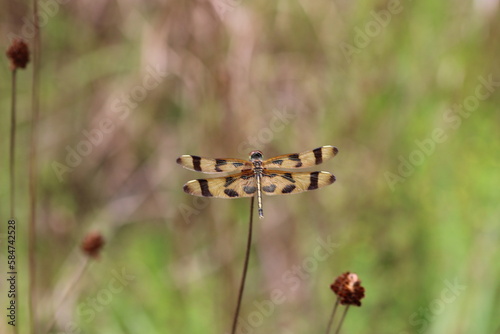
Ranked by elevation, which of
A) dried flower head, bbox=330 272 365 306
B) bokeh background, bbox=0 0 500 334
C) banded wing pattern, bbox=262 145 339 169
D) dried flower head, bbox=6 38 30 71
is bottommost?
dried flower head, bbox=330 272 365 306

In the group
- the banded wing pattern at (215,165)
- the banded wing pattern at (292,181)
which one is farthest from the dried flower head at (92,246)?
the banded wing pattern at (292,181)

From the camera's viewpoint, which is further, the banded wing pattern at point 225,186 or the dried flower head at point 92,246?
the dried flower head at point 92,246

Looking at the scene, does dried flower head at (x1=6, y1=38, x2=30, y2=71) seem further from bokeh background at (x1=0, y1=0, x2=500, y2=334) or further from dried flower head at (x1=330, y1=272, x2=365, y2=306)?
bokeh background at (x1=0, y1=0, x2=500, y2=334)

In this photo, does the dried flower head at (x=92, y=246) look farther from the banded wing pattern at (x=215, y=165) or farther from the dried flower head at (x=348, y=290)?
the dried flower head at (x=348, y=290)

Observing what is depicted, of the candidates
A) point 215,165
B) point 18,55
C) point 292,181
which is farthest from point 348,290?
point 18,55

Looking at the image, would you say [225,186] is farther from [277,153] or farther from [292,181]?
[277,153]

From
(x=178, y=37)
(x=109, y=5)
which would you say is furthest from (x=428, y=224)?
(x=109, y=5)

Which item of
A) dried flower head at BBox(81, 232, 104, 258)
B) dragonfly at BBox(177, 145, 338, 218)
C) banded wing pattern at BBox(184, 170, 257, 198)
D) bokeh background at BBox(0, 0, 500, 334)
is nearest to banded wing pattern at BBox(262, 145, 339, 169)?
dragonfly at BBox(177, 145, 338, 218)
